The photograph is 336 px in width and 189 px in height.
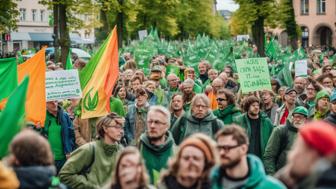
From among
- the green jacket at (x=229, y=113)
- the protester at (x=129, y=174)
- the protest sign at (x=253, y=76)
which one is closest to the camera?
the protester at (x=129, y=174)

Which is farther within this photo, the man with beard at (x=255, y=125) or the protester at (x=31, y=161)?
the man with beard at (x=255, y=125)

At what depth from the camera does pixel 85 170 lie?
22.4 ft

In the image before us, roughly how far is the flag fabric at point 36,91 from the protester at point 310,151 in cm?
537

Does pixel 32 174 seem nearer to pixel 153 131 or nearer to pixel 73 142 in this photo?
pixel 153 131

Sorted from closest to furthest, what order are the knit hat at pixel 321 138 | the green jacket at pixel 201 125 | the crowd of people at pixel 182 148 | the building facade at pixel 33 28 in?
the knit hat at pixel 321 138 → the crowd of people at pixel 182 148 → the green jacket at pixel 201 125 → the building facade at pixel 33 28

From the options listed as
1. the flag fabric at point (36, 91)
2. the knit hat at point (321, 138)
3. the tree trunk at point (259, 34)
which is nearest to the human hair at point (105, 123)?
the flag fabric at point (36, 91)

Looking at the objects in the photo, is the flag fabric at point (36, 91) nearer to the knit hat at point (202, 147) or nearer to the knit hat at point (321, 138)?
the knit hat at point (202, 147)

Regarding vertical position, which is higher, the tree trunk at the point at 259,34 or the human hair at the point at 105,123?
the tree trunk at the point at 259,34

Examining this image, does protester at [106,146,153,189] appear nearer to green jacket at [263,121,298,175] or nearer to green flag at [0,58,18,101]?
green jacket at [263,121,298,175]

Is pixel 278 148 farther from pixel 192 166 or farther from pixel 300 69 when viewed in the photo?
pixel 300 69

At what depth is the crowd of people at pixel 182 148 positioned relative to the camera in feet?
13.2

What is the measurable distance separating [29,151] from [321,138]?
2.14 metres

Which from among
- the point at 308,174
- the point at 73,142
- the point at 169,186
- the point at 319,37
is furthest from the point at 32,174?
the point at 319,37

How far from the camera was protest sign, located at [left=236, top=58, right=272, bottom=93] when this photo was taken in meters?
12.3
